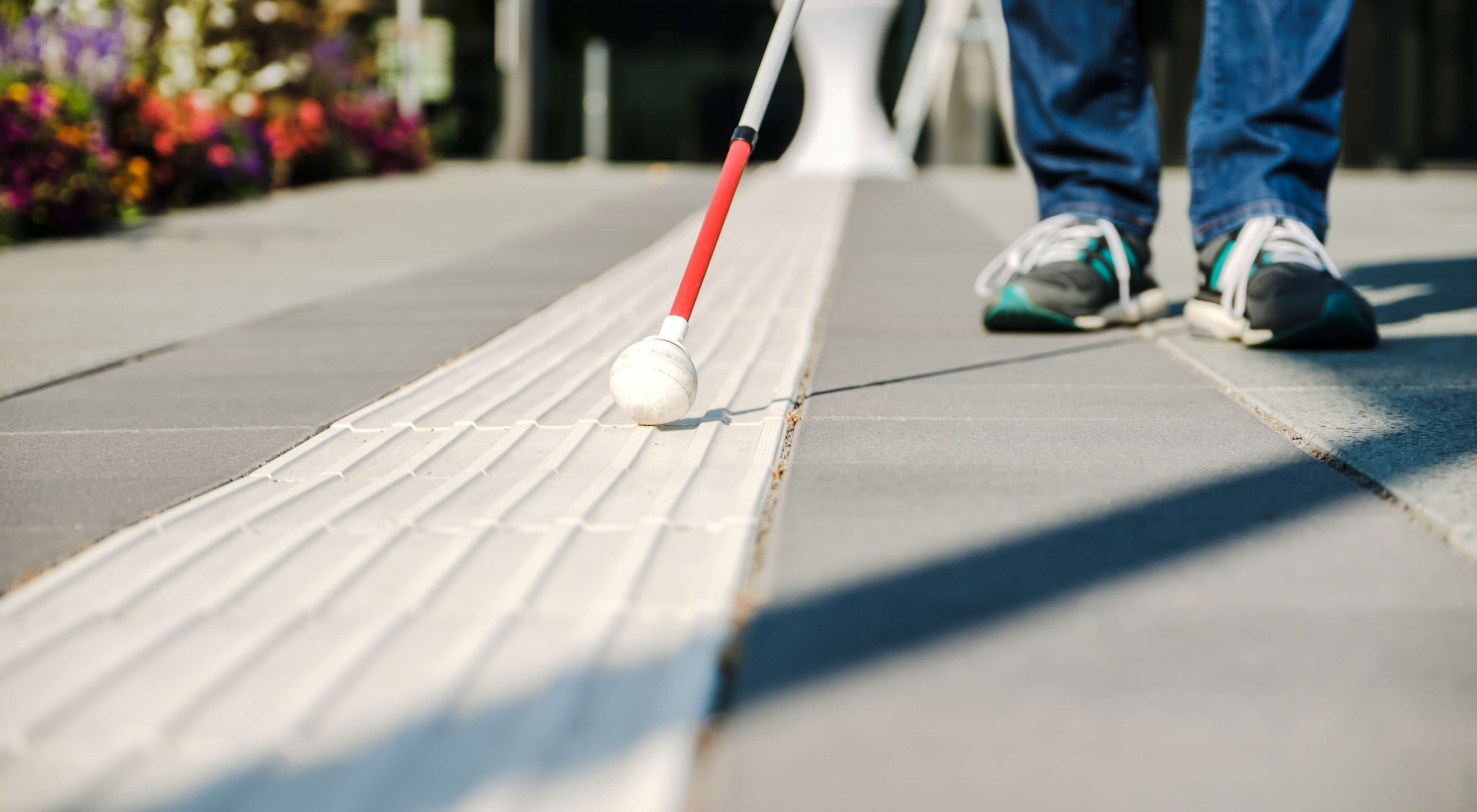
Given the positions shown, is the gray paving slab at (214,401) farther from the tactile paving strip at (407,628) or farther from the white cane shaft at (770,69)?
the white cane shaft at (770,69)

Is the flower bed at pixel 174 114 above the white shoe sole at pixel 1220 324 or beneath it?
above

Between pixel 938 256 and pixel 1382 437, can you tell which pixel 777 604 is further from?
pixel 938 256

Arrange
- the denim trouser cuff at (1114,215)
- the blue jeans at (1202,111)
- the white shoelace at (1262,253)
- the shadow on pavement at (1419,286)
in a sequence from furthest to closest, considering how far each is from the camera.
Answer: the shadow on pavement at (1419,286) < the denim trouser cuff at (1114,215) < the blue jeans at (1202,111) < the white shoelace at (1262,253)

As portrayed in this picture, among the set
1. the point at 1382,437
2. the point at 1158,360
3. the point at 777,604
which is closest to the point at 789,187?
the point at 1158,360

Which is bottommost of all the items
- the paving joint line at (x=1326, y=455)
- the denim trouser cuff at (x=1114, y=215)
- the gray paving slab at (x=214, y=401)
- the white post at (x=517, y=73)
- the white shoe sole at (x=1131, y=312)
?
the gray paving slab at (x=214, y=401)

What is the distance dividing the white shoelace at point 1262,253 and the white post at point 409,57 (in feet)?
30.0

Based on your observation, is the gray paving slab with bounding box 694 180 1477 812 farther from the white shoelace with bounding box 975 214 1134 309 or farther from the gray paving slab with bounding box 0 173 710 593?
the white shoelace with bounding box 975 214 1134 309

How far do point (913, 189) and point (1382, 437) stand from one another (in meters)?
6.48

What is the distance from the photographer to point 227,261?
13.1 ft

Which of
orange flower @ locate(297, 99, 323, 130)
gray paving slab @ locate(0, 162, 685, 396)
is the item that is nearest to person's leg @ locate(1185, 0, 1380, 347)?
gray paving slab @ locate(0, 162, 685, 396)

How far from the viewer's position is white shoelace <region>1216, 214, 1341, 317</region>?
2.15 metres

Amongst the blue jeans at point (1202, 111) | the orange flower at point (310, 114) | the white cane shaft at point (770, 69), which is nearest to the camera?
the white cane shaft at point (770, 69)

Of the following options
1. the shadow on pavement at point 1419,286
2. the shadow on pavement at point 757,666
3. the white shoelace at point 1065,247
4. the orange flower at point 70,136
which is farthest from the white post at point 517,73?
the shadow on pavement at point 757,666

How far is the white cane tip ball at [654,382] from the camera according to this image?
1.54 m
